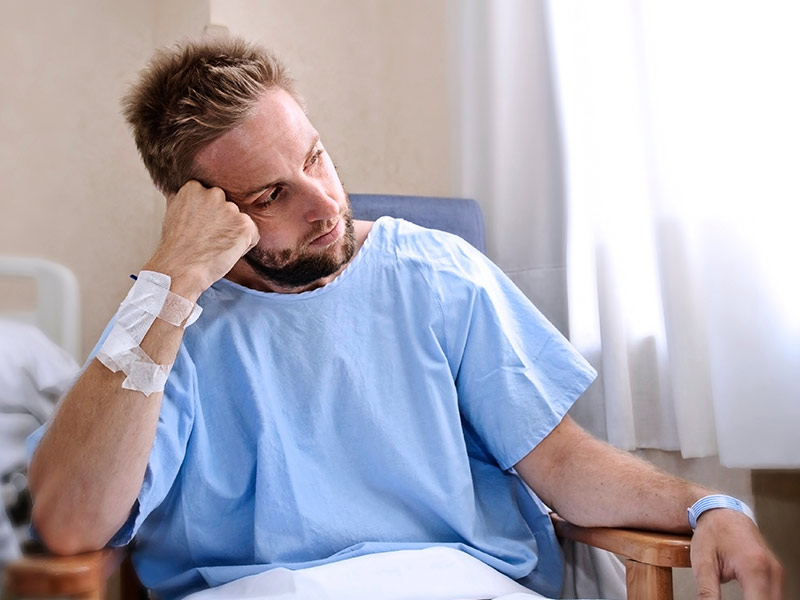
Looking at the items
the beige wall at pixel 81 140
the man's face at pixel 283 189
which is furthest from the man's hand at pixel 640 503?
the beige wall at pixel 81 140

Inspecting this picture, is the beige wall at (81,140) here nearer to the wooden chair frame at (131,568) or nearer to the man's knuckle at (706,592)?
the wooden chair frame at (131,568)

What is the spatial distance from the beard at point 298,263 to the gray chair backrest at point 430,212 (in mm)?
306

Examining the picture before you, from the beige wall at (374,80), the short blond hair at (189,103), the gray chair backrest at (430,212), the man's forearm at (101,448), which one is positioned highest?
the beige wall at (374,80)

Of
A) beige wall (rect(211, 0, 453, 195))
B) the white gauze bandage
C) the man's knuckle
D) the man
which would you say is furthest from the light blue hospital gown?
beige wall (rect(211, 0, 453, 195))

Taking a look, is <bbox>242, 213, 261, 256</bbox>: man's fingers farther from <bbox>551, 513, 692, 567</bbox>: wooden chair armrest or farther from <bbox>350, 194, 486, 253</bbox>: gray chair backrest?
<bbox>551, 513, 692, 567</bbox>: wooden chair armrest

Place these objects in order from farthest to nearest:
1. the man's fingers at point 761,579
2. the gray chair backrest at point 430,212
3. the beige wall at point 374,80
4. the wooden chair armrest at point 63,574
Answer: the beige wall at point 374,80, the gray chair backrest at point 430,212, the man's fingers at point 761,579, the wooden chair armrest at point 63,574

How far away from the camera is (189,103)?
1240mm

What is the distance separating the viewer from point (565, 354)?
4.36 feet

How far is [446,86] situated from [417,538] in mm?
1268

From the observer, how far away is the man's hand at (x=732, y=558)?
96cm

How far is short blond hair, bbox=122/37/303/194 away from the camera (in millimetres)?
1227

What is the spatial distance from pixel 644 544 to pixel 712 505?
0.10 meters

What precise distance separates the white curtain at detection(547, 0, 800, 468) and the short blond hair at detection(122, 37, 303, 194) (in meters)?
0.66

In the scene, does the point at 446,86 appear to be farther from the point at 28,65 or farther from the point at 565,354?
the point at 28,65
